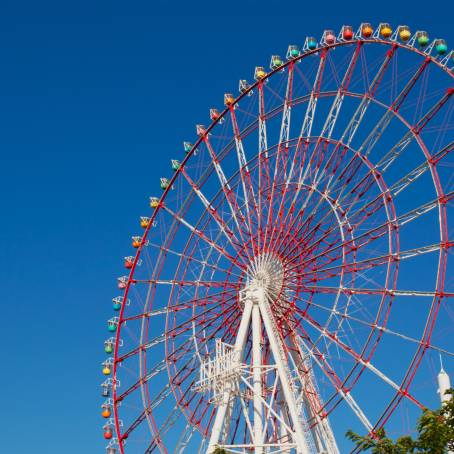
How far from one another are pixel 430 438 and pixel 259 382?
9.03m

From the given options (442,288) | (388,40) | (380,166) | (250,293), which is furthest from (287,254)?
(388,40)

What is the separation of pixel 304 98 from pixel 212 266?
8.68 m

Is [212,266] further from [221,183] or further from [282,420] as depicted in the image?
[282,420]

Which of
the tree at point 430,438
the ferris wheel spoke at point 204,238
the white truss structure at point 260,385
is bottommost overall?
the tree at point 430,438

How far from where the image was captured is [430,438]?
2575cm

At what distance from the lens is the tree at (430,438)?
2558cm

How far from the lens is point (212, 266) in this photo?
129 ft

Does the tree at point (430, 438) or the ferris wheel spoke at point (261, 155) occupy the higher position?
the ferris wheel spoke at point (261, 155)

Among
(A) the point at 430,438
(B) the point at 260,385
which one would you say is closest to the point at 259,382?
(B) the point at 260,385

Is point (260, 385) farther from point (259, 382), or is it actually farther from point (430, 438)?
point (430, 438)

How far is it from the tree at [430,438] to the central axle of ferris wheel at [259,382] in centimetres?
504

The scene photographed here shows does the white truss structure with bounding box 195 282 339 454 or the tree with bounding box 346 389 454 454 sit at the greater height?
the white truss structure with bounding box 195 282 339 454

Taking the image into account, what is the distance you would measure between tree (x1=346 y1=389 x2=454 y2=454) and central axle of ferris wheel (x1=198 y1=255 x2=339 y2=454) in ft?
16.5

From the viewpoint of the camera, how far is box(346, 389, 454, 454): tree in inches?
1007
